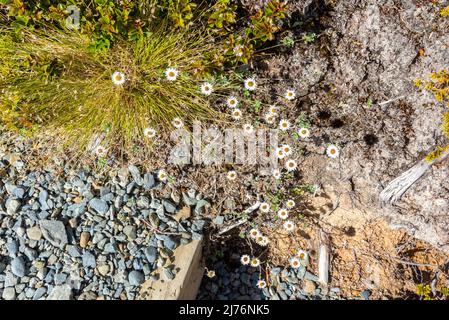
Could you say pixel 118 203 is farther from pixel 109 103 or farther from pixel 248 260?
pixel 248 260

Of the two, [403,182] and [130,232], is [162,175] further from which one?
[403,182]

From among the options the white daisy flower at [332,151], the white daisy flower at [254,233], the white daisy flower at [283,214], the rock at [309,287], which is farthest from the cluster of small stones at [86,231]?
the white daisy flower at [332,151]

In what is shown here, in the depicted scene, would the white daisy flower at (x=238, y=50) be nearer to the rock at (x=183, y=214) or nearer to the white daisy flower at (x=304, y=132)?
the white daisy flower at (x=304, y=132)

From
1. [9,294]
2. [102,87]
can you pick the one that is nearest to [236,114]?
[102,87]

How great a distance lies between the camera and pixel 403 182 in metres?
3.63

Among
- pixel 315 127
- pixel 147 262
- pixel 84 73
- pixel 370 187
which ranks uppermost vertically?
pixel 84 73

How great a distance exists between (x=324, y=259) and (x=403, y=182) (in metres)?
0.93

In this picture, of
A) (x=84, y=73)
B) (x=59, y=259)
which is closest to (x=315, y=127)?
(x=84, y=73)

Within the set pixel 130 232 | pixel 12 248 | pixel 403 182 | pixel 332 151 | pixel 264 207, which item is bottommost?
pixel 12 248

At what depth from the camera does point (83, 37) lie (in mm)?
3441

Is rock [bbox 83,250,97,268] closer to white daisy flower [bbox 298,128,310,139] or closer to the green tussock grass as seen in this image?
the green tussock grass

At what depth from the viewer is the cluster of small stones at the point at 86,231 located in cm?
318

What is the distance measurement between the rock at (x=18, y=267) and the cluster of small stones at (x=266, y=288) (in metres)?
1.36

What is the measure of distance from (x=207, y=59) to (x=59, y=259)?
75.5 inches
